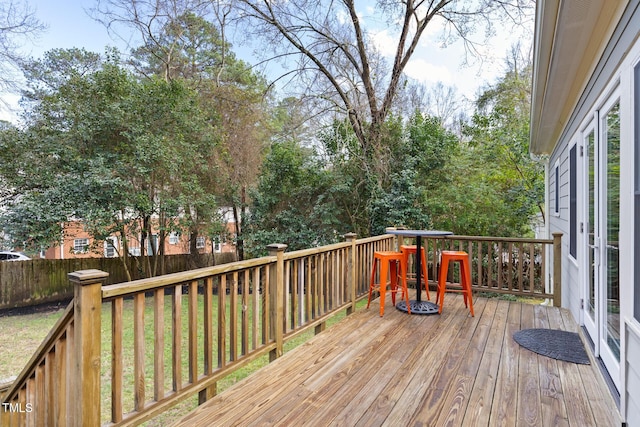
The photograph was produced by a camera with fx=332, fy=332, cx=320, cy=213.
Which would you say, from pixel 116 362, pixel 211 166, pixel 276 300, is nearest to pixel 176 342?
pixel 116 362

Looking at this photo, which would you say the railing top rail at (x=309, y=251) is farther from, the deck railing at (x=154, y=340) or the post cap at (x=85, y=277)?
the post cap at (x=85, y=277)

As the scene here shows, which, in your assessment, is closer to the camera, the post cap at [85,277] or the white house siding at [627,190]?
the post cap at [85,277]

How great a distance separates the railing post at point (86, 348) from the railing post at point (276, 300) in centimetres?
146

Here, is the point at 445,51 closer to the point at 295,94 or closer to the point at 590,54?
the point at 295,94

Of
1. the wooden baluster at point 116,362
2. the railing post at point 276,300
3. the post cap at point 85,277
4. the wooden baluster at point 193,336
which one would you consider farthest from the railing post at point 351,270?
the post cap at point 85,277

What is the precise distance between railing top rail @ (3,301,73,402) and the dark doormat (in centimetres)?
353

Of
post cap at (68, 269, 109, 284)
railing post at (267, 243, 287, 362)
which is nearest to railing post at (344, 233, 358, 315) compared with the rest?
railing post at (267, 243, 287, 362)

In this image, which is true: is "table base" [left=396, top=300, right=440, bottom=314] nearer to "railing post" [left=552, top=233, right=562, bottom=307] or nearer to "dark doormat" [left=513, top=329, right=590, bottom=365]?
"dark doormat" [left=513, top=329, right=590, bottom=365]

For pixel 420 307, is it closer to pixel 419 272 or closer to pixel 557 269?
pixel 419 272

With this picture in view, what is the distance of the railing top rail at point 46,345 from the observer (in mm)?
1622

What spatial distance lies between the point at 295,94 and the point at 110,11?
5.56 meters

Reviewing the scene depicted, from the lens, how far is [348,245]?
13.3 ft

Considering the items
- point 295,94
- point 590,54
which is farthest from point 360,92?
point 590,54

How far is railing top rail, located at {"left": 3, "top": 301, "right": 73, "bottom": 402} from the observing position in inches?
63.9
